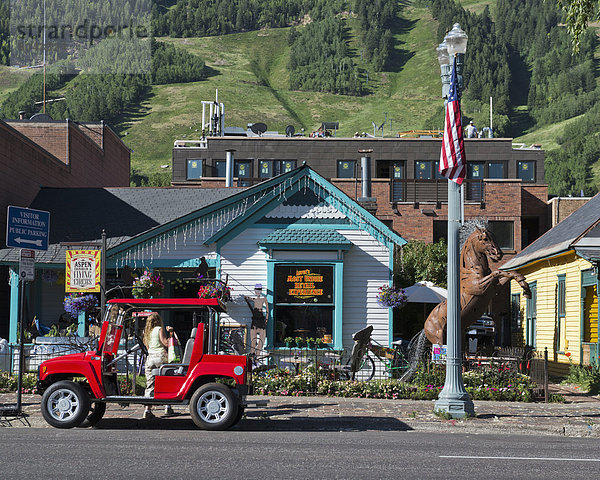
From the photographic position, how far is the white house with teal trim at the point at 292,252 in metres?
21.0

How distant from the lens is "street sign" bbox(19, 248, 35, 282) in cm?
1429

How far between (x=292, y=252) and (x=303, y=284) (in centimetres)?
84

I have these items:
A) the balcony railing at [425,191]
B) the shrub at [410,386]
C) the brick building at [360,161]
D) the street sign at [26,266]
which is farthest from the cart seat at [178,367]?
the brick building at [360,161]

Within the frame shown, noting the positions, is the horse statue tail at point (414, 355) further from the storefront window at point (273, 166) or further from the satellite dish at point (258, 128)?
the satellite dish at point (258, 128)

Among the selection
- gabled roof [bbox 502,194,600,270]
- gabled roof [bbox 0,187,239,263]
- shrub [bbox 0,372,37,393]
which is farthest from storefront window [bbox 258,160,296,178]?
shrub [bbox 0,372,37,393]

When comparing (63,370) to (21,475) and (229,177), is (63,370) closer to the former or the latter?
(21,475)

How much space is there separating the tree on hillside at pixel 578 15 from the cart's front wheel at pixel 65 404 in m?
10.8

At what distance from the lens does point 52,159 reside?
103 feet

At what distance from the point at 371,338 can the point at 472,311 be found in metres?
2.77

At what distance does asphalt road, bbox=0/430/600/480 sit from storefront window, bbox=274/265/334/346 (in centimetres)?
776

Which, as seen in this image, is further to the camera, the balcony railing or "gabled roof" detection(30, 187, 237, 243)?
the balcony railing

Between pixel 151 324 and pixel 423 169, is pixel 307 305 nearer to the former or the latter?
pixel 151 324

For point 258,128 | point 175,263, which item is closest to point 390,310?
point 175,263

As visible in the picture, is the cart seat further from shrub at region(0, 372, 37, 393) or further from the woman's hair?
shrub at region(0, 372, 37, 393)
